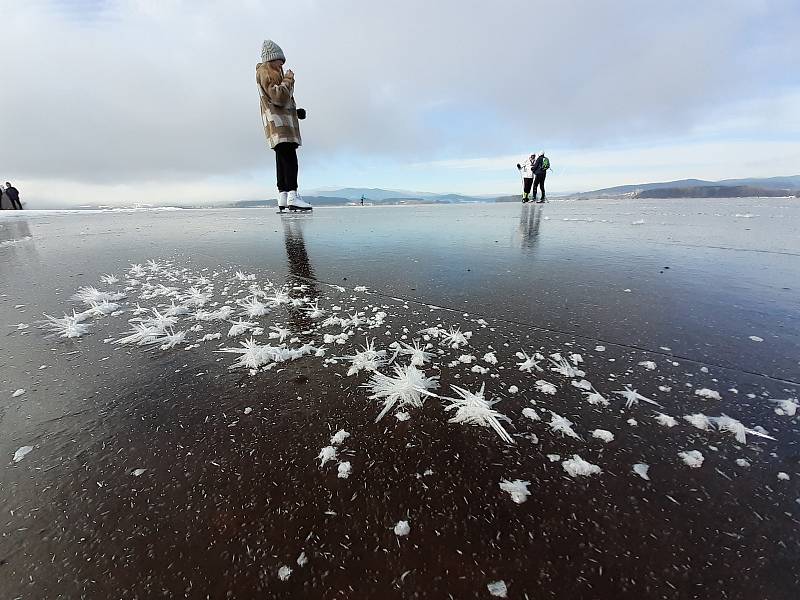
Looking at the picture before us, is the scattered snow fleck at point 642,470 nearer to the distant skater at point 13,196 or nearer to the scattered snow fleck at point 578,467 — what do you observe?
the scattered snow fleck at point 578,467

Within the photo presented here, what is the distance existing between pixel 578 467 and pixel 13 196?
111 ft

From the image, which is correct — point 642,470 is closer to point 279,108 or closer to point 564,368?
point 564,368

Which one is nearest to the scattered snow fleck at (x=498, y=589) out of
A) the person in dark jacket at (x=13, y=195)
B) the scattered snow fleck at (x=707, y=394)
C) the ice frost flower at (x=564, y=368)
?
the ice frost flower at (x=564, y=368)

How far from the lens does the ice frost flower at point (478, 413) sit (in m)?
1.13

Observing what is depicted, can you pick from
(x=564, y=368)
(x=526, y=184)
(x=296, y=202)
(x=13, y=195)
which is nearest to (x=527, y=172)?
(x=526, y=184)

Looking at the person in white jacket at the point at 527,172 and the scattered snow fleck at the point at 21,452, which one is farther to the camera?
the person in white jacket at the point at 527,172

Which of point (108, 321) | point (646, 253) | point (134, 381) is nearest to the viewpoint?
point (134, 381)

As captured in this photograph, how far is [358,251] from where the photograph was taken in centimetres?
444

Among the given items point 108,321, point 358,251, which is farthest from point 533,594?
point 358,251

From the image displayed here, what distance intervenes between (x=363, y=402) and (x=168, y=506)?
62cm

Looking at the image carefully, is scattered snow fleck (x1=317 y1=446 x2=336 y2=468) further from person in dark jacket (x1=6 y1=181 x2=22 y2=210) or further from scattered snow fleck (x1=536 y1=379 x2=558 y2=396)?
person in dark jacket (x1=6 y1=181 x2=22 y2=210)

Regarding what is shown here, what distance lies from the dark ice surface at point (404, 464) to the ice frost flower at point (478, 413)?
1.1 inches

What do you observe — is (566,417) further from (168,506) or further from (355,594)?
(168,506)

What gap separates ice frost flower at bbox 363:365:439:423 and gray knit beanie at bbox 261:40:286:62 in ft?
27.9
